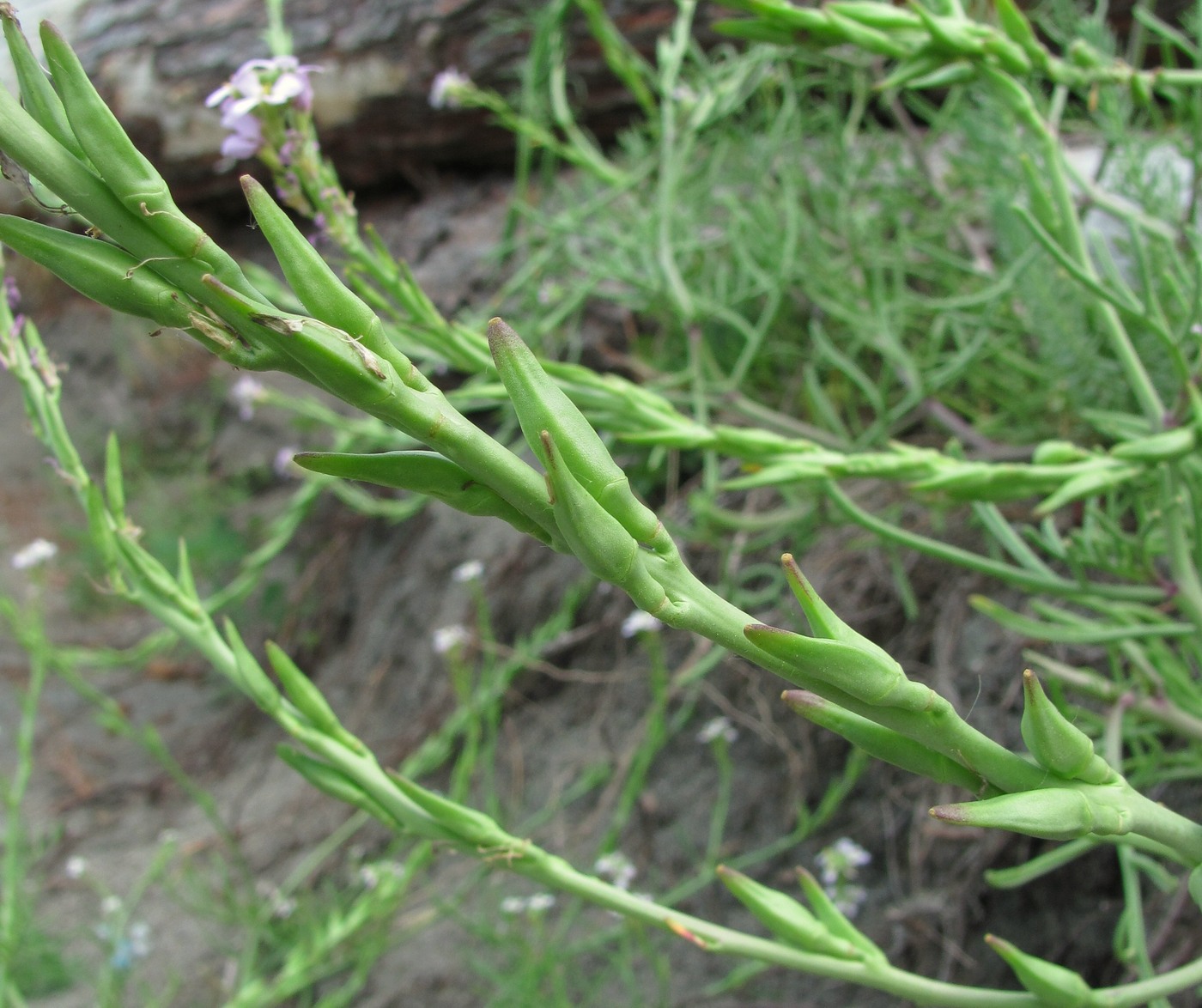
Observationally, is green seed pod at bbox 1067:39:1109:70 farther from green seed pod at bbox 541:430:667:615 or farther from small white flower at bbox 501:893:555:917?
small white flower at bbox 501:893:555:917

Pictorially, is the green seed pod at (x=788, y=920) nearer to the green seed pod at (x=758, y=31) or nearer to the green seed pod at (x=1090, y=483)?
the green seed pod at (x=1090, y=483)

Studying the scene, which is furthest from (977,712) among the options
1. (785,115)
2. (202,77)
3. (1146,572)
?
(202,77)

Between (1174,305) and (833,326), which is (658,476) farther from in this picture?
(1174,305)

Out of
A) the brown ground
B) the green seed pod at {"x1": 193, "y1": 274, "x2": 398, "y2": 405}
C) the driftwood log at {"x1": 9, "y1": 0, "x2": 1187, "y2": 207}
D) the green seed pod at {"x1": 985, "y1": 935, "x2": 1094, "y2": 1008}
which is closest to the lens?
the green seed pod at {"x1": 193, "y1": 274, "x2": 398, "y2": 405}

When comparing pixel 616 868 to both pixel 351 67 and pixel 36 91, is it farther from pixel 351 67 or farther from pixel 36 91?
pixel 351 67

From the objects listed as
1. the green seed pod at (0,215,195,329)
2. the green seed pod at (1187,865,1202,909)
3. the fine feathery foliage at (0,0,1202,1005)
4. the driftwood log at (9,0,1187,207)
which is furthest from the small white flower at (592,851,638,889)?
the driftwood log at (9,0,1187,207)

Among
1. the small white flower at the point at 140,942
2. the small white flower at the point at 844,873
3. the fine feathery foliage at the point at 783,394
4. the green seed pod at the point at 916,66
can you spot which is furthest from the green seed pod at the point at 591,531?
the small white flower at the point at 140,942

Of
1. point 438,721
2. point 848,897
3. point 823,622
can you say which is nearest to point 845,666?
point 823,622
